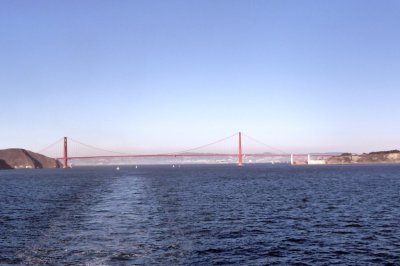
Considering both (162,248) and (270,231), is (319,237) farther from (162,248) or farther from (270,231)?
(162,248)

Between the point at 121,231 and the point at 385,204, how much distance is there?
97.1 feet

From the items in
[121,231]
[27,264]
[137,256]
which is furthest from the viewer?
[121,231]

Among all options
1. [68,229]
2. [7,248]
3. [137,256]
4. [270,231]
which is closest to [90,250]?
[137,256]

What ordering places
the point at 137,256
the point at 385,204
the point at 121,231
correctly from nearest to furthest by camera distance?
the point at 137,256 → the point at 121,231 → the point at 385,204

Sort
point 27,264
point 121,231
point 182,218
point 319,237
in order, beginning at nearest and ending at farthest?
point 27,264, point 319,237, point 121,231, point 182,218

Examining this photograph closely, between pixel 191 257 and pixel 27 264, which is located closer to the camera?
pixel 27 264

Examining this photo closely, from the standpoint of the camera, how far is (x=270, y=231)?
2906cm

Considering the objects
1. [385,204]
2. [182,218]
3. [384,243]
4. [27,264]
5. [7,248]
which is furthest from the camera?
[385,204]

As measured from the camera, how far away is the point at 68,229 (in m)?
29.8

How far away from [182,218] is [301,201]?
60.3 ft

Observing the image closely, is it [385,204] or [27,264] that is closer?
[27,264]

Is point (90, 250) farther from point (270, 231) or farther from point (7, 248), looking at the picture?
point (270, 231)

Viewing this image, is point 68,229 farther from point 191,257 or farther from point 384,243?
point 384,243

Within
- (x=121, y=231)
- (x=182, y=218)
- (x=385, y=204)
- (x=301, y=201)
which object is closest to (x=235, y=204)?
(x=301, y=201)
